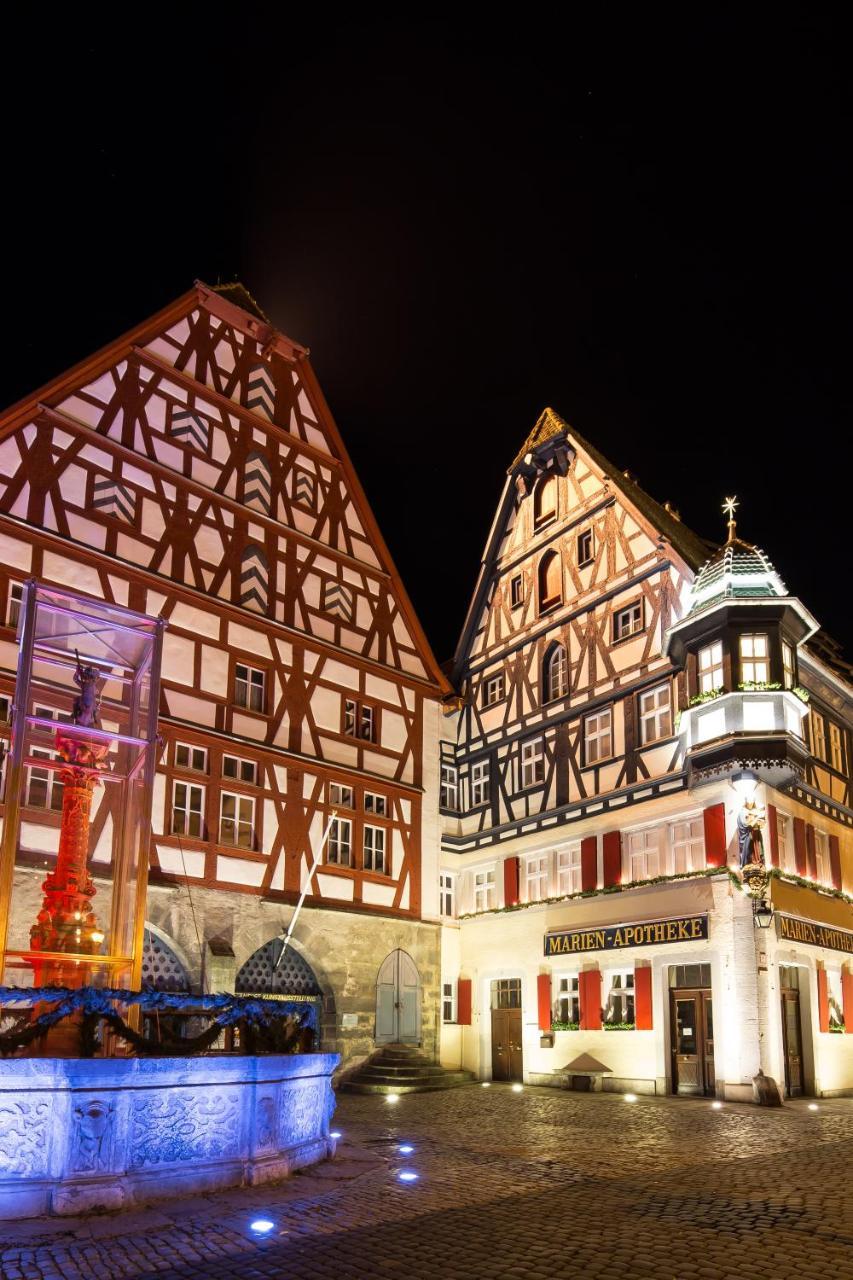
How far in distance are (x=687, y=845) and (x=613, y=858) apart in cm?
224

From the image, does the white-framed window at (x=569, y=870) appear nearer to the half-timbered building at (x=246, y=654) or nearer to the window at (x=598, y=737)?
the window at (x=598, y=737)

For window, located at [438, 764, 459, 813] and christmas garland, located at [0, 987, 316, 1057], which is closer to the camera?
christmas garland, located at [0, 987, 316, 1057]

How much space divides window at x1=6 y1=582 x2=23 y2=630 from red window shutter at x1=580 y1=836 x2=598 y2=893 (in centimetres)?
1436

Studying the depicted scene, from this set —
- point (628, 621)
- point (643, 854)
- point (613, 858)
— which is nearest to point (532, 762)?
point (613, 858)

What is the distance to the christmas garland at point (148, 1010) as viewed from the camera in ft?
32.9

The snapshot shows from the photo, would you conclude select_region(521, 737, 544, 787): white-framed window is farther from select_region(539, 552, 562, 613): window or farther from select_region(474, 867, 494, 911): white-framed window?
select_region(539, 552, 562, 613): window

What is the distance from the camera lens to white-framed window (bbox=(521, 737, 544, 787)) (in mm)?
28844

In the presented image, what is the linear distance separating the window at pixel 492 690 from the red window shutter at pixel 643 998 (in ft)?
32.4

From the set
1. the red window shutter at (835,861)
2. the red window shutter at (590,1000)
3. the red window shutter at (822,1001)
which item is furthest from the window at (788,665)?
the red window shutter at (590,1000)

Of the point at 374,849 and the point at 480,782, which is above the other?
the point at 480,782

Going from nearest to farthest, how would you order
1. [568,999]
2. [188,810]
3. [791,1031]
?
[188,810], [791,1031], [568,999]

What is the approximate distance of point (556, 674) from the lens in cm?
2920

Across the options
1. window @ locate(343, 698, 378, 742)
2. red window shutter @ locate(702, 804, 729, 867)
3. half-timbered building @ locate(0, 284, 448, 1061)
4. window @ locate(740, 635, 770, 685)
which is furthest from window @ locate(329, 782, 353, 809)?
window @ locate(740, 635, 770, 685)

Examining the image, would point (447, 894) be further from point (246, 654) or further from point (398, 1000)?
point (246, 654)
